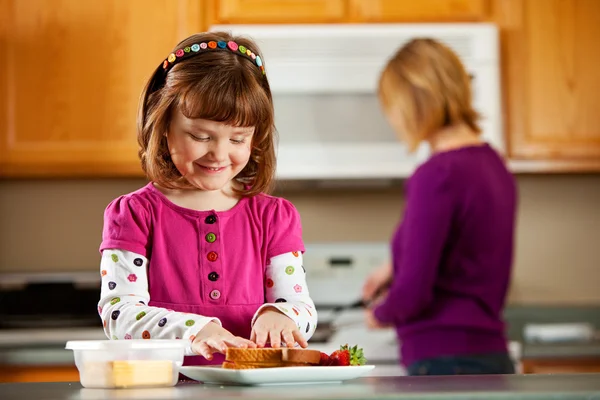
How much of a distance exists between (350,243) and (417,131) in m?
1.44

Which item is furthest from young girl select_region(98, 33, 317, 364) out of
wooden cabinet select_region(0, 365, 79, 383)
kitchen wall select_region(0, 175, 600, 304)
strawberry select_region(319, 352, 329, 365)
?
kitchen wall select_region(0, 175, 600, 304)

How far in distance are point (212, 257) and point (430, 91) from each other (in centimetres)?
88

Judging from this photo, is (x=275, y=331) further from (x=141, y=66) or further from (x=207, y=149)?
(x=141, y=66)

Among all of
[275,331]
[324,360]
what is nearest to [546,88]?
[275,331]

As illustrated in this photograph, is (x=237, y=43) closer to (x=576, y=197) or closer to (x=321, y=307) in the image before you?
(x=321, y=307)

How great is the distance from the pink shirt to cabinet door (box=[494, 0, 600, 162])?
1961 mm

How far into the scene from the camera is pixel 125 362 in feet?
3.26

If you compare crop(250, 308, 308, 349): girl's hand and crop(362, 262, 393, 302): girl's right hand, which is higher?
crop(250, 308, 308, 349): girl's hand

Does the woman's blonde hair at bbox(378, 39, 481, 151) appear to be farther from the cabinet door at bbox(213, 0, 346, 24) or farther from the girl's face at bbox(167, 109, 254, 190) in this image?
the cabinet door at bbox(213, 0, 346, 24)

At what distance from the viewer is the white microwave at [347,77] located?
3.08 m

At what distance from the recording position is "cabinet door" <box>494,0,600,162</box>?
10.5 ft

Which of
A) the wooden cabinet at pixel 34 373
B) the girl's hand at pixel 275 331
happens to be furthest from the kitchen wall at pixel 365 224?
the girl's hand at pixel 275 331

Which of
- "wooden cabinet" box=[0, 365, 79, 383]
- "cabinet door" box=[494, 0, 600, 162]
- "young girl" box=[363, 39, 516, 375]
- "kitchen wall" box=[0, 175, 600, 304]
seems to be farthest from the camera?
"kitchen wall" box=[0, 175, 600, 304]

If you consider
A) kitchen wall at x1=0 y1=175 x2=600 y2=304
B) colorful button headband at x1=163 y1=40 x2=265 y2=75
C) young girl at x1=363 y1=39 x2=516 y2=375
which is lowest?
kitchen wall at x1=0 y1=175 x2=600 y2=304
